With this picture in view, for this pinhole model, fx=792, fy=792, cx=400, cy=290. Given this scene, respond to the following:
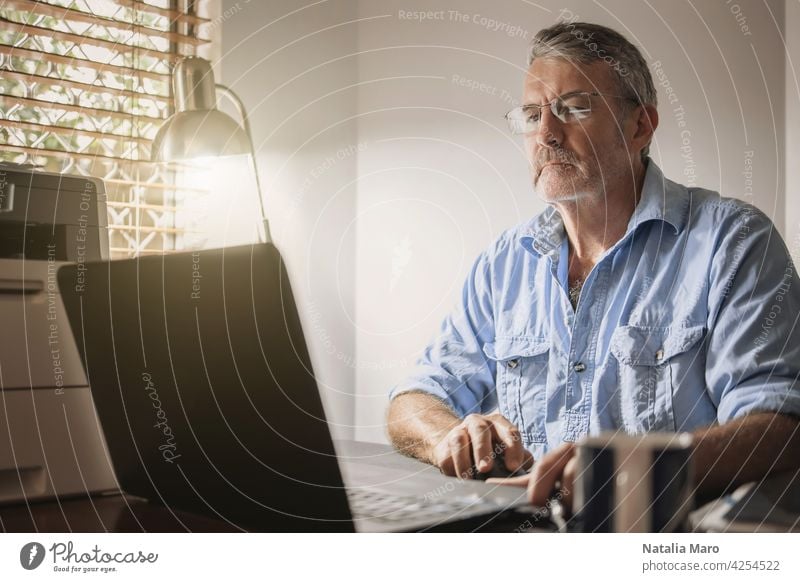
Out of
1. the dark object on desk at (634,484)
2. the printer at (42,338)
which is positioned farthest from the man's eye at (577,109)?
the printer at (42,338)

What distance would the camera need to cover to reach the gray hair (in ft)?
2.40

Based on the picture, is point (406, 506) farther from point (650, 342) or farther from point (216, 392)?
point (650, 342)

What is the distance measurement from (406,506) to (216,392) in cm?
14

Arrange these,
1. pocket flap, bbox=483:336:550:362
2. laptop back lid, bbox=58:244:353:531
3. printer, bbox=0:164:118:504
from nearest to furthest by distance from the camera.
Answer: laptop back lid, bbox=58:244:353:531 < printer, bbox=0:164:118:504 < pocket flap, bbox=483:336:550:362

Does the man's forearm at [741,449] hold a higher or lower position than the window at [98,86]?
lower

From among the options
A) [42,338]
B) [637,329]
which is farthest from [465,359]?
[42,338]

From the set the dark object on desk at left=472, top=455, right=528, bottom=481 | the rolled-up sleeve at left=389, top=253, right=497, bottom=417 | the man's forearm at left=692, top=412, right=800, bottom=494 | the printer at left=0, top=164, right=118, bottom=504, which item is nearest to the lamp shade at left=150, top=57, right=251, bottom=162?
the printer at left=0, top=164, right=118, bottom=504

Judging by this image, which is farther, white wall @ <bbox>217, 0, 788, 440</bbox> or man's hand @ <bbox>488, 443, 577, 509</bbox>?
white wall @ <bbox>217, 0, 788, 440</bbox>

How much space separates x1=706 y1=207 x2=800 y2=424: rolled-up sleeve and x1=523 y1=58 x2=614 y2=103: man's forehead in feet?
0.59

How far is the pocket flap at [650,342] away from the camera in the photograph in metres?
0.67

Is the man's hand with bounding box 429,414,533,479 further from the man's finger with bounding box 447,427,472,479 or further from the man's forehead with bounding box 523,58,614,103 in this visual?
the man's forehead with bounding box 523,58,614,103

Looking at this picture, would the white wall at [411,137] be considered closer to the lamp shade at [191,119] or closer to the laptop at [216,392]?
the lamp shade at [191,119]

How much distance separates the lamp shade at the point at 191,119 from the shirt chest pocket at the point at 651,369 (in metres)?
0.43

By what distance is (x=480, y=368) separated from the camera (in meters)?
0.77
